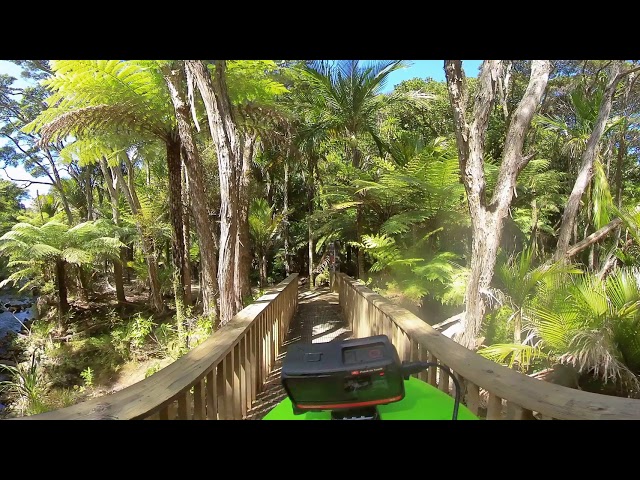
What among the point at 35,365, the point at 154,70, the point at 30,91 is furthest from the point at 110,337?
the point at 154,70

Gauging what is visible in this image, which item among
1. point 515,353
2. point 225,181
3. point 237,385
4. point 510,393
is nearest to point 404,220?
point 515,353

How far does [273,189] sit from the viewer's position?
1284 centimetres

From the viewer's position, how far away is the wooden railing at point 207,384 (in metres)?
0.82

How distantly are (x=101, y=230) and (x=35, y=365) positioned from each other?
2.63m

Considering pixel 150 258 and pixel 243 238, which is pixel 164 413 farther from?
pixel 150 258

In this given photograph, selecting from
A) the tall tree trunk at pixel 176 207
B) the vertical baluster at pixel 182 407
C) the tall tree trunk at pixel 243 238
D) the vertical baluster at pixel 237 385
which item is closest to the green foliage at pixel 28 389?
the tall tree trunk at pixel 176 207

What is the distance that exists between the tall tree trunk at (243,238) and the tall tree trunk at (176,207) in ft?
3.39

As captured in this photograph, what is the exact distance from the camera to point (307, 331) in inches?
187

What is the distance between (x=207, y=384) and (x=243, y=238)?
3.99 meters

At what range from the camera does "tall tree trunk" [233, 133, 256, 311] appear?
357 centimetres

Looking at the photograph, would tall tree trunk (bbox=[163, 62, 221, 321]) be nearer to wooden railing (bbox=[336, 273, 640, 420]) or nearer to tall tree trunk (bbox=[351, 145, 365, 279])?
tall tree trunk (bbox=[351, 145, 365, 279])

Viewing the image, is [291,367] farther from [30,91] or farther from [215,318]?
[30,91]
